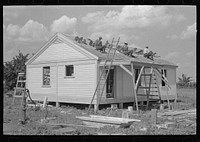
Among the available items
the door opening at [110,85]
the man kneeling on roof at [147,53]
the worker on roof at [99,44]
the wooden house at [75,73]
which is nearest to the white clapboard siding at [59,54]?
the wooden house at [75,73]

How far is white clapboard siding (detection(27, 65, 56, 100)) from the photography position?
42.5 feet

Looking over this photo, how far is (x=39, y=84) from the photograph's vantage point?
13789 millimetres

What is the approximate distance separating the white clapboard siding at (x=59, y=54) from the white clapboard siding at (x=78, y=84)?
16.1 inches

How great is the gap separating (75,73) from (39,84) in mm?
2597

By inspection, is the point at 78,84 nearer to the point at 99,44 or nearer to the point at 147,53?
the point at 99,44

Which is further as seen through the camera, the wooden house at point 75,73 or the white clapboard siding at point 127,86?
the white clapboard siding at point 127,86

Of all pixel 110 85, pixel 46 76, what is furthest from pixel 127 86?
pixel 46 76

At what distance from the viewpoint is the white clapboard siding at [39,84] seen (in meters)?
13.0

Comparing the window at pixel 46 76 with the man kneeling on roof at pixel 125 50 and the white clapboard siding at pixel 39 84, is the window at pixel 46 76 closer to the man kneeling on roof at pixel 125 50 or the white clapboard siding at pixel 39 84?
the white clapboard siding at pixel 39 84
